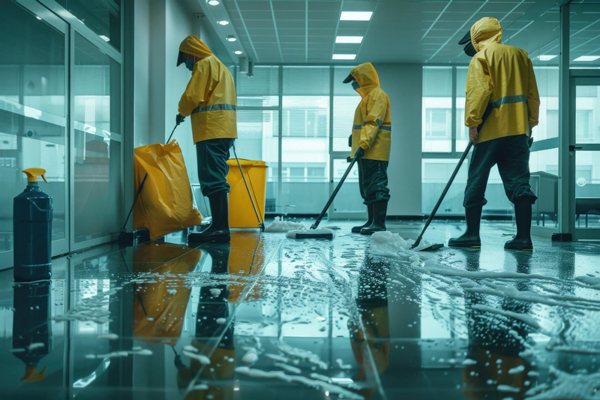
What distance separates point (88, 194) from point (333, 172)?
5.78m

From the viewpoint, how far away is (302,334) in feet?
3.41

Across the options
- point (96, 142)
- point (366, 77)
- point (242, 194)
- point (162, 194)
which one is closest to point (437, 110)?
point (366, 77)

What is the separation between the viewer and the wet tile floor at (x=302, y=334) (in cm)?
77

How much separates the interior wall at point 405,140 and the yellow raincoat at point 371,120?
154 inches

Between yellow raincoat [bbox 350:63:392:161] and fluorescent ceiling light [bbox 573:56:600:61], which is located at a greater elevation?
fluorescent ceiling light [bbox 573:56:600:61]

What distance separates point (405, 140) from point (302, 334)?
7.63 m

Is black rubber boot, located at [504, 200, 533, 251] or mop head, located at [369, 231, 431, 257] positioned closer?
mop head, located at [369, 231, 431, 257]

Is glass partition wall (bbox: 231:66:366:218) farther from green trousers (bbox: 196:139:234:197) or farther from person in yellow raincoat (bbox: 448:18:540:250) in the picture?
person in yellow raincoat (bbox: 448:18:540:250)

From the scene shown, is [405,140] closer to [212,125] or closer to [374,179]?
[374,179]

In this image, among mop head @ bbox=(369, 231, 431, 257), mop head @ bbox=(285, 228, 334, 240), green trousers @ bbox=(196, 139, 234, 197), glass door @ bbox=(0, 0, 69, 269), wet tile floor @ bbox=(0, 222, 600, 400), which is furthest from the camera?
mop head @ bbox=(285, 228, 334, 240)

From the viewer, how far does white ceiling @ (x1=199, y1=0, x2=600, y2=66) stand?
4.52 m

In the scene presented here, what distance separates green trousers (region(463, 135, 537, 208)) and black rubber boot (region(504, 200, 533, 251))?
0.04 m

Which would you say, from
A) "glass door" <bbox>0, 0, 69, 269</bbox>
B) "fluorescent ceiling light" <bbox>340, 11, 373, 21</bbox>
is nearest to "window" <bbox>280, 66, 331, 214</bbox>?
"fluorescent ceiling light" <bbox>340, 11, 373, 21</bbox>

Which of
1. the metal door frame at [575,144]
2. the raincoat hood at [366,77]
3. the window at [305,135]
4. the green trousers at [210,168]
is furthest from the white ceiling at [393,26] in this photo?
the green trousers at [210,168]
